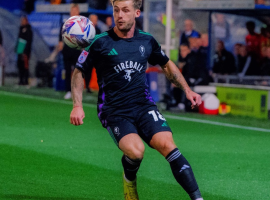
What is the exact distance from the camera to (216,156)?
1004 centimetres

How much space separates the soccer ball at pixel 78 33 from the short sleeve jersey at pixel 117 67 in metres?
0.94

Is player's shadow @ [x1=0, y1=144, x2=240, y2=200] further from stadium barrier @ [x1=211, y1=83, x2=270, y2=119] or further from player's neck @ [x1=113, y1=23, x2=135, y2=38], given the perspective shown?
stadium barrier @ [x1=211, y1=83, x2=270, y2=119]

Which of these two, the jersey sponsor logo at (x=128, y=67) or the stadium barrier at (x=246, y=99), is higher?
the jersey sponsor logo at (x=128, y=67)

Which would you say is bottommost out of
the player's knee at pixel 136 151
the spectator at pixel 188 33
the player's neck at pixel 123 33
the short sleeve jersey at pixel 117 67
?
the spectator at pixel 188 33

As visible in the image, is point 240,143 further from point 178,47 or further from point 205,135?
point 178,47

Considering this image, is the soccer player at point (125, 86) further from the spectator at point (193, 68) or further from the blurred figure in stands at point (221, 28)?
the blurred figure in stands at point (221, 28)

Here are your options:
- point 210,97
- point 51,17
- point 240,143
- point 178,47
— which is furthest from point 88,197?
point 51,17

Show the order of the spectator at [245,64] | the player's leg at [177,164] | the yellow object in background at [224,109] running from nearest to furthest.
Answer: the player's leg at [177,164] < the yellow object in background at [224,109] < the spectator at [245,64]

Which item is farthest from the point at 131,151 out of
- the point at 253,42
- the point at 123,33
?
the point at 253,42

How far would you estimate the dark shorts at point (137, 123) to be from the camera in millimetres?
6141

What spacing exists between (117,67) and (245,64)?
12.3 meters

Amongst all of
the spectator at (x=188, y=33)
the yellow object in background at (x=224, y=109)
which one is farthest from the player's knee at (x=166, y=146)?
the spectator at (x=188, y=33)

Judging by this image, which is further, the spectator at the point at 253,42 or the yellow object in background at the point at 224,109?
the spectator at the point at 253,42

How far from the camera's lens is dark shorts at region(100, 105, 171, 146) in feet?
20.1
